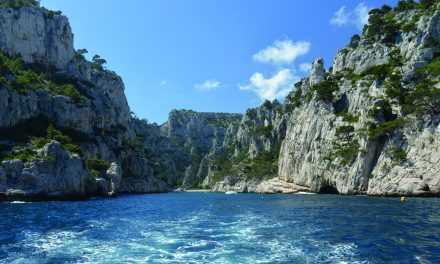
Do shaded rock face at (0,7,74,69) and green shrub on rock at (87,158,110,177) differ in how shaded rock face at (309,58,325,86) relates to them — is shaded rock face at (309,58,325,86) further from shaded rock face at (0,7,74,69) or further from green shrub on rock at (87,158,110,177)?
shaded rock face at (0,7,74,69)

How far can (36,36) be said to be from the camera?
132125 millimetres

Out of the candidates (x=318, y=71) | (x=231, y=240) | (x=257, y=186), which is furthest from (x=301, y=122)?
(x=231, y=240)

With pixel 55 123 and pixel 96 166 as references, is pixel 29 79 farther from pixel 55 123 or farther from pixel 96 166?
pixel 96 166

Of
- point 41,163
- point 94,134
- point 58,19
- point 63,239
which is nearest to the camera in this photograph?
point 63,239

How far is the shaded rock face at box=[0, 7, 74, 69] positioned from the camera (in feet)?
411

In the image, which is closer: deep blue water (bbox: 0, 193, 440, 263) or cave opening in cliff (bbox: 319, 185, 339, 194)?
deep blue water (bbox: 0, 193, 440, 263)

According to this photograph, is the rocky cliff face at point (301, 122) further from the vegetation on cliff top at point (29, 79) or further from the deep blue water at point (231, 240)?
the deep blue water at point (231, 240)

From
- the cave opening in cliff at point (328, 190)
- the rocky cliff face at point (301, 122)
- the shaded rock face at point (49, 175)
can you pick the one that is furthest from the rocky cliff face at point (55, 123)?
the cave opening in cliff at point (328, 190)

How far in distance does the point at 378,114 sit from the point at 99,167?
69.4 metres

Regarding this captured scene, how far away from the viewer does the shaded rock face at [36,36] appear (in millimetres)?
125381

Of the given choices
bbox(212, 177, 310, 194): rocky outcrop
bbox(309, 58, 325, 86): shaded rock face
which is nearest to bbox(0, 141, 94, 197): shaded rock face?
bbox(212, 177, 310, 194): rocky outcrop

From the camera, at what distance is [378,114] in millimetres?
89812

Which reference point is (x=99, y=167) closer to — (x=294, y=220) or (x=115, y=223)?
(x=115, y=223)

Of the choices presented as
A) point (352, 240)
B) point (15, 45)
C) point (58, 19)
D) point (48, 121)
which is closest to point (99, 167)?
point (48, 121)
